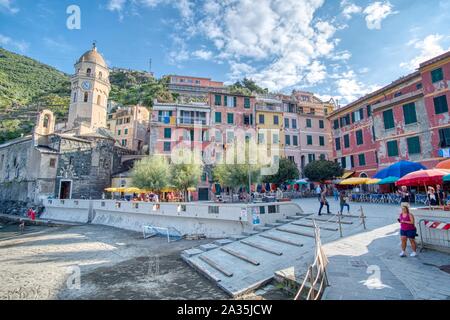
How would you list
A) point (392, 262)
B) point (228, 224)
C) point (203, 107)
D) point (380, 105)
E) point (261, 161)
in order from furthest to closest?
point (203, 107), point (380, 105), point (261, 161), point (228, 224), point (392, 262)

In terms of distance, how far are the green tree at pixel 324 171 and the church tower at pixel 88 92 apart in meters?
35.1

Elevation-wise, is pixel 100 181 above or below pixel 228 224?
above

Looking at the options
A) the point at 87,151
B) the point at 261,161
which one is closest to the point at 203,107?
the point at 261,161

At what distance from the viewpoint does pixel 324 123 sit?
122 ft

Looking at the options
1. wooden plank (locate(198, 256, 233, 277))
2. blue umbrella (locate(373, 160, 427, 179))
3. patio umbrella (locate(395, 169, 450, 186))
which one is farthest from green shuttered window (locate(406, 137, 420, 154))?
wooden plank (locate(198, 256, 233, 277))

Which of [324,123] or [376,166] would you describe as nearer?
[376,166]

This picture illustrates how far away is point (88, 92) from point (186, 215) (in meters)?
34.6

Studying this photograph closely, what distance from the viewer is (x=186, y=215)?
15.6 metres

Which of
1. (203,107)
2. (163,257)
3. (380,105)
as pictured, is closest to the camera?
(163,257)

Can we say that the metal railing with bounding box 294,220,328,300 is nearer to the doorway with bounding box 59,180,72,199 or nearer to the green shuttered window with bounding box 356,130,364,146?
the green shuttered window with bounding box 356,130,364,146

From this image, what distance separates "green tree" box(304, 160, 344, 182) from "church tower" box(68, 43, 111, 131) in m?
35.1
